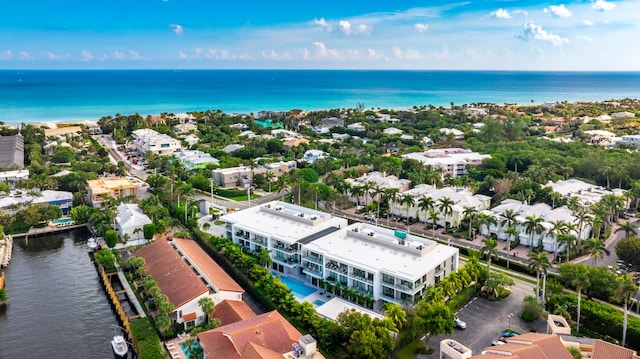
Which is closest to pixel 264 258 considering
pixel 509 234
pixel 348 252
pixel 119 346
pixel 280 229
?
pixel 280 229

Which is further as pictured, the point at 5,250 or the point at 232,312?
the point at 5,250

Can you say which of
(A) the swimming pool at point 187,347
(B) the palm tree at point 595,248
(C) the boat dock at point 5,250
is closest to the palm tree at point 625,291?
(B) the palm tree at point 595,248

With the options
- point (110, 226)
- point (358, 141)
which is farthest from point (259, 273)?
point (358, 141)

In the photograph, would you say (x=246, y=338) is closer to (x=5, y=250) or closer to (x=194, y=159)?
(x=5, y=250)

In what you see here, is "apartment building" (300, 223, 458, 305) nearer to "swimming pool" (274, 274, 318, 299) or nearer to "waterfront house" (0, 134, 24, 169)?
"swimming pool" (274, 274, 318, 299)

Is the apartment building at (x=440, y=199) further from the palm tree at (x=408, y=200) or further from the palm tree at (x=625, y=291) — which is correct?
the palm tree at (x=625, y=291)

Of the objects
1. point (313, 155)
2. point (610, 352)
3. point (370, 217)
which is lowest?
point (610, 352)

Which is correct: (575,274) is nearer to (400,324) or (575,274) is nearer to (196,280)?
(400,324)
